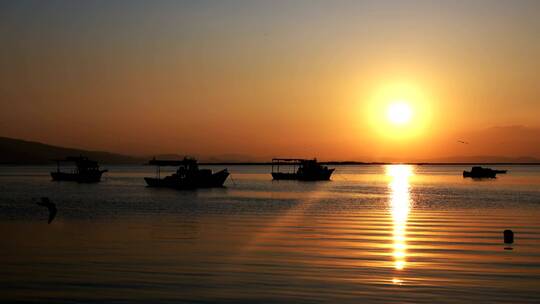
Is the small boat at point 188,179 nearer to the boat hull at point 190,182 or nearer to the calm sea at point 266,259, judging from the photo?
the boat hull at point 190,182

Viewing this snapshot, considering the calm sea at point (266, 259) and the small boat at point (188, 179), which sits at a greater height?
the small boat at point (188, 179)

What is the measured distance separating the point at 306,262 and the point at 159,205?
32.9 meters

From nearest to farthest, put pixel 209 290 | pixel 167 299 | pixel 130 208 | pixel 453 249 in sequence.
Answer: pixel 167 299
pixel 209 290
pixel 453 249
pixel 130 208

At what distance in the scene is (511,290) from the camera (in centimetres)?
1770

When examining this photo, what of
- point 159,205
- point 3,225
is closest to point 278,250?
point 3,225

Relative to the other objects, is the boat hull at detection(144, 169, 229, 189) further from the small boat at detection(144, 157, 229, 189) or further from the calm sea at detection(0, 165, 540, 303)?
the calm sea at detection(0, 165, 540, 303)

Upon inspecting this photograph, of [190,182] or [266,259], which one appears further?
[190,182]

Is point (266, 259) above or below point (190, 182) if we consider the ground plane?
below

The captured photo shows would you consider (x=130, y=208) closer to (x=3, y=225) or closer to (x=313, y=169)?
(x=3, y=225)

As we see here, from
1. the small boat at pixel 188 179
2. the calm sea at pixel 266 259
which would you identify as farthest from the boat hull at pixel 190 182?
the calm sea at pixel 266 259

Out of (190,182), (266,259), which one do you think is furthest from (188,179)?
(266,259)

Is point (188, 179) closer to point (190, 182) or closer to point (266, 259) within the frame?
point (190, 182)

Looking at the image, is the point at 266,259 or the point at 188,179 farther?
the point at 188,179

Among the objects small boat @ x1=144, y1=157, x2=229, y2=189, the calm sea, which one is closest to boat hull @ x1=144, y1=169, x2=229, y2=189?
small boat @ x1=144, y1=157, x2=229, y2=189
